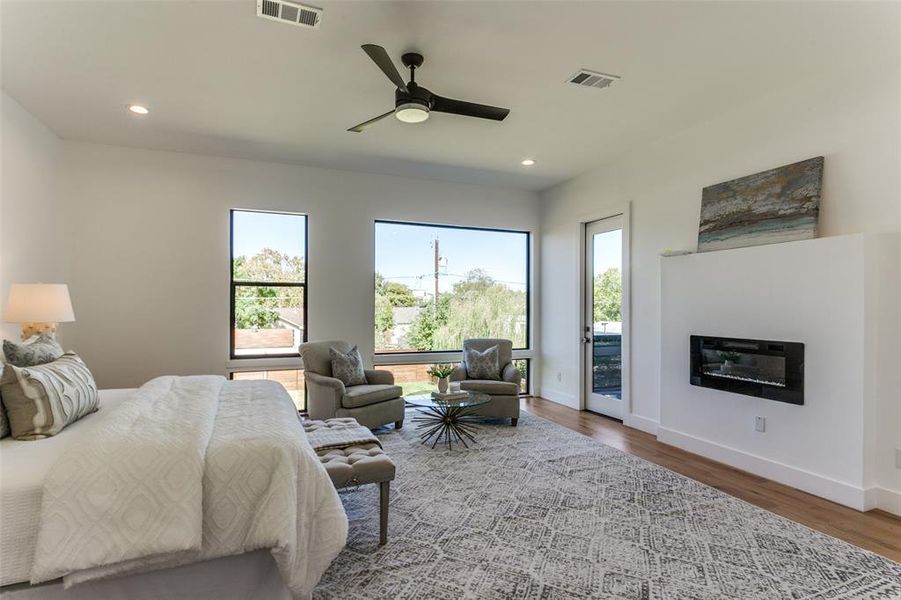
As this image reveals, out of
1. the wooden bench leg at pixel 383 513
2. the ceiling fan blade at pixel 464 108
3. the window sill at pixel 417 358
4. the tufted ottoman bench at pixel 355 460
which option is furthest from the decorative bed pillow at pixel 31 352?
the window sill at pixel 417 358

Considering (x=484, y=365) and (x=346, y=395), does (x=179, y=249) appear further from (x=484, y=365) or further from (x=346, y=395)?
(x=484, y=365)

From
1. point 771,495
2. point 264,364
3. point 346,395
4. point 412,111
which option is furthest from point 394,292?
point 771,495

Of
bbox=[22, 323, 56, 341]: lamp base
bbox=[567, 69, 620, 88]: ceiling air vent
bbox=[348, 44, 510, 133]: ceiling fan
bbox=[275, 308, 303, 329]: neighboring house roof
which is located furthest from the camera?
bbox=[275, 308, 303, 329]: neighboring house roof

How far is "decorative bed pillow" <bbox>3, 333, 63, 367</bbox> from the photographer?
248 centimetres

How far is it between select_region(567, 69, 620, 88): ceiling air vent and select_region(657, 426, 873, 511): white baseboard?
308 cm

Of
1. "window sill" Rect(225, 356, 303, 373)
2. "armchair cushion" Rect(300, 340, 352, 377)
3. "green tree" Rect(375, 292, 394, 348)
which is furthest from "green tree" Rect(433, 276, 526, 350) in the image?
"window sill" Rect(225, 356, 303, 373)

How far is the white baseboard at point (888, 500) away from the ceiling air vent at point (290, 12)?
454 centimetres

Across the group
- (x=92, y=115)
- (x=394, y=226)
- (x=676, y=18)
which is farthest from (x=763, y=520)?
(x=92, y=115)

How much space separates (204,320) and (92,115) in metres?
2.19

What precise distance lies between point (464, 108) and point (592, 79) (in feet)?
3.27

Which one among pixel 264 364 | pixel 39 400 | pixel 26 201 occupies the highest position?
pixel 26 201

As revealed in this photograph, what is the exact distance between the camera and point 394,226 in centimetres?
608

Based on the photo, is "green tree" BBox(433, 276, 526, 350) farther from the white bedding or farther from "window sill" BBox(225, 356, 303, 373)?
the white bedding

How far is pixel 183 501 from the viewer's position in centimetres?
170
